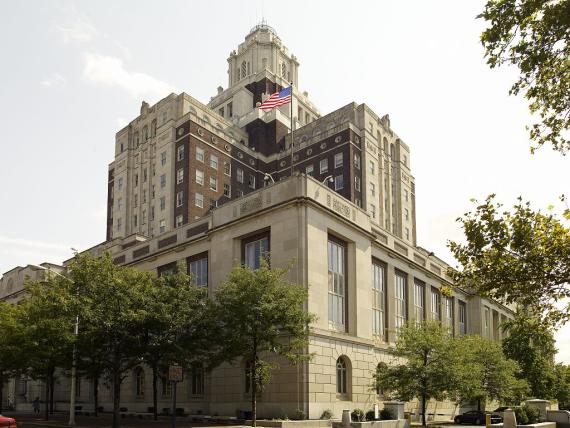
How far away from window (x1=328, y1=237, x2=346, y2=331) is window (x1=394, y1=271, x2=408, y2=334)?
10.2 meters

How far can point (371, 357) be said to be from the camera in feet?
135

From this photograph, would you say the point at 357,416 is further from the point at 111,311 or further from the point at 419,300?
the point at 419,300

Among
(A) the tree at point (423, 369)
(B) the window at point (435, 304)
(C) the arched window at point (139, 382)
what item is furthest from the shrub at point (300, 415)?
(B) the window at point (435, 304)

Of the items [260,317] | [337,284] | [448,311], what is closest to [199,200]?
[448,311]

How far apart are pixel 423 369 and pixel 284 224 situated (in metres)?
12.2

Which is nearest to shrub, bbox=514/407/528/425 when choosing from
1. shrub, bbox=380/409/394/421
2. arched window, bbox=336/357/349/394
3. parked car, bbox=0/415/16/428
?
shrub, bbox=380/409/394/421

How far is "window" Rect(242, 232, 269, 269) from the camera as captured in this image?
3903cm

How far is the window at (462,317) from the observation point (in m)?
64.8

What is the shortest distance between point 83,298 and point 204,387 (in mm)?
14627

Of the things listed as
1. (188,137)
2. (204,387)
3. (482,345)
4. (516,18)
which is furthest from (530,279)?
(188,137)

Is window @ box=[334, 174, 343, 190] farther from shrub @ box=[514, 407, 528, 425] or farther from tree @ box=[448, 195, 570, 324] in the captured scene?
tree @ box=[448, 195, 570, 324]

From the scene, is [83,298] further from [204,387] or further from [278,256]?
[204,387]

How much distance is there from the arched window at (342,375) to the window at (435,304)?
67.1 ft

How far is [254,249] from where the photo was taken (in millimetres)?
39812
